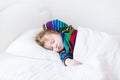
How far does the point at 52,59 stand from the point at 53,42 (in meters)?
0.13

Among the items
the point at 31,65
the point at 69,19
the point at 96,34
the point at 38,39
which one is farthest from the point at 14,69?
the point at 69,19

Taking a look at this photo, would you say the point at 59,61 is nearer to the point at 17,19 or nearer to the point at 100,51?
the point at 100,51

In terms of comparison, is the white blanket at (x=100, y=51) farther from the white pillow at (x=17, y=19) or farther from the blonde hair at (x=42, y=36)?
the white pillow at (x=17, y=19)

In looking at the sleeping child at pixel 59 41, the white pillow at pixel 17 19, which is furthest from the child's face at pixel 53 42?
the white pillow at pixel 17 19

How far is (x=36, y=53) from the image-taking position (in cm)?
138

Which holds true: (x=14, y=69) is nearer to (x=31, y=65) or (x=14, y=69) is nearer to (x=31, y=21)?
(x=31, y=65)

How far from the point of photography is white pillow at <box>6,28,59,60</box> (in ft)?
4.50

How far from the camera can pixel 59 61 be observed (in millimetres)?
1352

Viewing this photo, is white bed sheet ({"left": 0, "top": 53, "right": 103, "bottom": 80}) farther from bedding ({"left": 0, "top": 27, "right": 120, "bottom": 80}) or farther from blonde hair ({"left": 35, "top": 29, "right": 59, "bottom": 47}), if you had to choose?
blonde hair ({"left": 35, "top": 29, "right": 59, "bottom": 47})

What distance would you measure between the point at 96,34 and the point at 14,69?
53 cm

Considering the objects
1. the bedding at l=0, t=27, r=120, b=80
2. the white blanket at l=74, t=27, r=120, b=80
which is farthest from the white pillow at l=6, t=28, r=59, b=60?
the white blanket at l=74, t=27, r=120, b=80

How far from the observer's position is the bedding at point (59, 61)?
1.08 metres

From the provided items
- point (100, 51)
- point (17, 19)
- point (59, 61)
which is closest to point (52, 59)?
point (59, 61)

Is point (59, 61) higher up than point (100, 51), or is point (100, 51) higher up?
point (100, 51)
